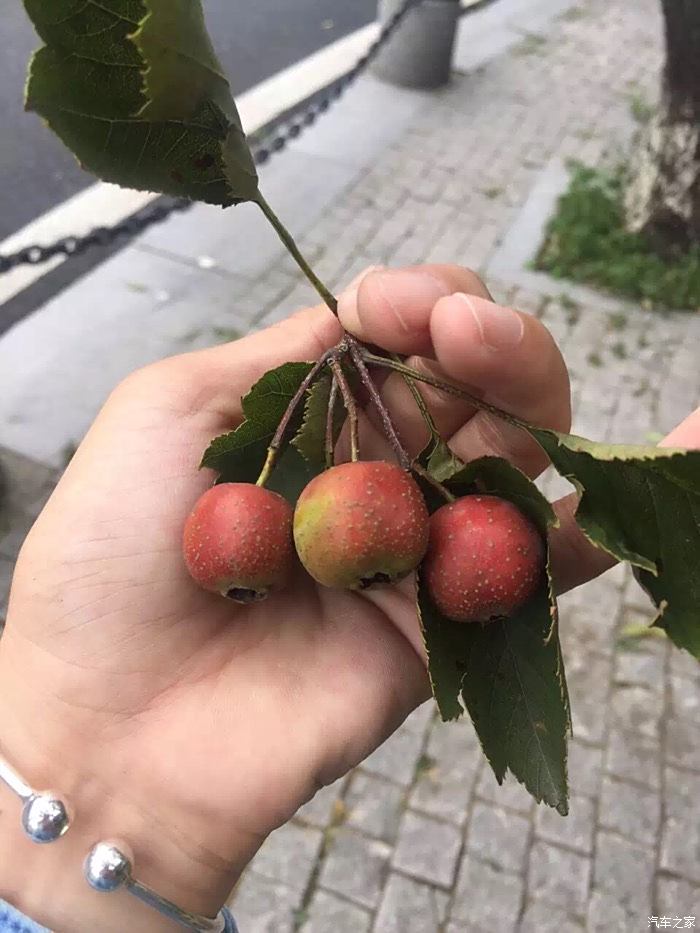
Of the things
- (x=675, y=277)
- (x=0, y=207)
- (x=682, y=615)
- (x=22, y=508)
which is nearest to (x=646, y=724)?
(x=682, y=615)

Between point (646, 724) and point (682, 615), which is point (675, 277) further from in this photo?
point (682, 615)

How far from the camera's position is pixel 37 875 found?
5.23ft

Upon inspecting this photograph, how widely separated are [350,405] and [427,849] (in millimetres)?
1987

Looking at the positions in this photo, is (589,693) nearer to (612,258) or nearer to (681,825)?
(681,825)

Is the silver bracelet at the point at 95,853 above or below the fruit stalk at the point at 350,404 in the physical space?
below

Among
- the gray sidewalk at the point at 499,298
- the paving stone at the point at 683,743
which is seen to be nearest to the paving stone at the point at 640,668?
the gray sidewalk at the point at 499,298

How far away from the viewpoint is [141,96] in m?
1.23

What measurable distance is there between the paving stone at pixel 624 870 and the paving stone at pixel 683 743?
14.2 inches

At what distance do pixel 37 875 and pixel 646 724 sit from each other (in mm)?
2240

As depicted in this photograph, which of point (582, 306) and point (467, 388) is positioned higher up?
point (467, 388)

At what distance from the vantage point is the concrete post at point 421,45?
6.48 m

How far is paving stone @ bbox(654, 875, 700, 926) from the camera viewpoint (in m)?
2.71

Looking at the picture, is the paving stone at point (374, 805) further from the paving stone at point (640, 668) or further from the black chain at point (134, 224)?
the black chain at point (134, 224)

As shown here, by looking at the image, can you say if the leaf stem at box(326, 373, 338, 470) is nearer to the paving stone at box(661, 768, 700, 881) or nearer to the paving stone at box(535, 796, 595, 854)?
the paving stone at box(535, 796, 595, 854)
